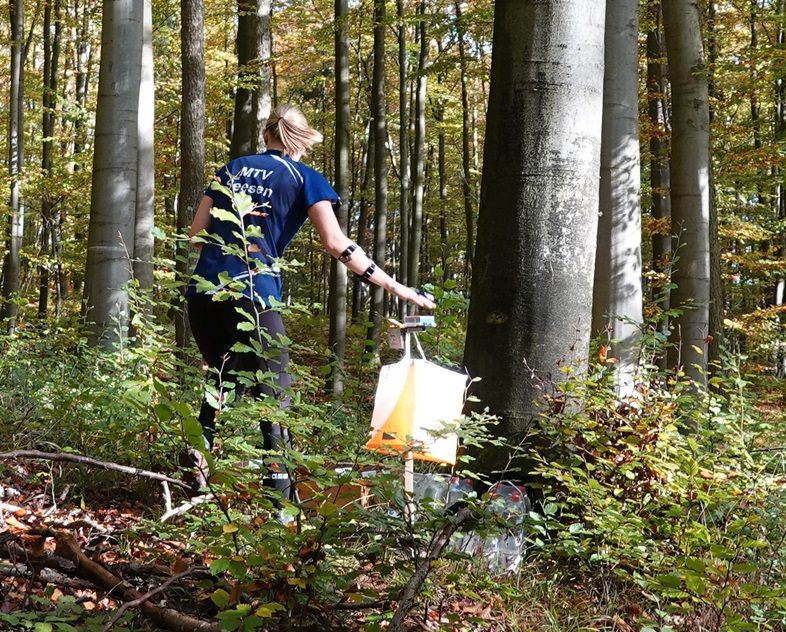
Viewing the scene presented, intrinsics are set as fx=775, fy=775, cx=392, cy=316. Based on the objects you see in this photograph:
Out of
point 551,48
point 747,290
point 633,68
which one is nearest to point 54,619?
point 551,48

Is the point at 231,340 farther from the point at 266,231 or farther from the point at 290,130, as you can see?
the point at 290,130

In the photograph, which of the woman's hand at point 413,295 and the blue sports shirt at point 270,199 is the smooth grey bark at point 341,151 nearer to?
the blue sports shirt at point 270,199

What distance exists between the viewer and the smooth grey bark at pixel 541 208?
10.8 ft

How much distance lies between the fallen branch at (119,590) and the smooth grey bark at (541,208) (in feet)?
5.23

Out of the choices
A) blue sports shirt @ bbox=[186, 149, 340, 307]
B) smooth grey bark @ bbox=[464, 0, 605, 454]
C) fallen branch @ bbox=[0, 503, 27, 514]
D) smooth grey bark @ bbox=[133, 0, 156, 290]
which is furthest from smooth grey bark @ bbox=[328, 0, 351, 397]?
fallen branch @ bbox=[0, 503, 27, 514]

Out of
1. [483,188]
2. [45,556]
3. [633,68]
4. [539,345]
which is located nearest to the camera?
[45,556]

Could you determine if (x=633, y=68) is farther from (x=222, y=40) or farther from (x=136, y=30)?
(x=222, y=40)

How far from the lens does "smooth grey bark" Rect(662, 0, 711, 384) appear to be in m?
6.65

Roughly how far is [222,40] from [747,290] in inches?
669

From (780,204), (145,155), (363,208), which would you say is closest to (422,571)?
(145,155)

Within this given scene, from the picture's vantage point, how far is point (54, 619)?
1.95 metres

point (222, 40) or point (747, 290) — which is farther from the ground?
point (222, 40)

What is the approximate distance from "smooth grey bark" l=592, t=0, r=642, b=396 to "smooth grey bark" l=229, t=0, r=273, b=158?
538 centimetres

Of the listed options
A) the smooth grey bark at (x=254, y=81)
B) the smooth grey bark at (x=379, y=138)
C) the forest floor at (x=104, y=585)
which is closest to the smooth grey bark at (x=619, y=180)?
the forest floor at (x=104, y=585)
